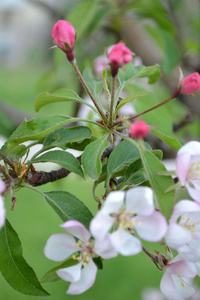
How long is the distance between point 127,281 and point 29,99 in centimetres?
558

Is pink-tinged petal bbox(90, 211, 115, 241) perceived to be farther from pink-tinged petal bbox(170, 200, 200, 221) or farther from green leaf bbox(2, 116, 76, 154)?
green leaf bbox(2, 116, 76, 154)

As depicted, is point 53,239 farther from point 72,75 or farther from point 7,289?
point 7,289

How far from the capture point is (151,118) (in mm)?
1359

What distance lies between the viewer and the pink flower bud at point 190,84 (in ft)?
2.71

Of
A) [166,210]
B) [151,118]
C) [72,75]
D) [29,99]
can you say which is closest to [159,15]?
[72,75]

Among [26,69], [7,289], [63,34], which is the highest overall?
[63,34]

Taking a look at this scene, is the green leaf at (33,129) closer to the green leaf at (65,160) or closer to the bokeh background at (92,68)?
the green leaf at (65,160)

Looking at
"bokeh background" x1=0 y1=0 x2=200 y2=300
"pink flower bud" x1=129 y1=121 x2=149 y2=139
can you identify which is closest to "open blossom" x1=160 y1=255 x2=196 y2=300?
"pink flower bud" x1=129 y1=121 x2=149 y2=139

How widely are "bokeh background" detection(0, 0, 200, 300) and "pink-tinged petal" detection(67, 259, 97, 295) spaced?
64 cm

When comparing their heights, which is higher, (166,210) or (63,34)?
(63,34)

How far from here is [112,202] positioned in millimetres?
697

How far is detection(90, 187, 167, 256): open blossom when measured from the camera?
26.9 inches

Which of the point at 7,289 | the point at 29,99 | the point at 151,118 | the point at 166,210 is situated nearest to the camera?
the point at 166,210

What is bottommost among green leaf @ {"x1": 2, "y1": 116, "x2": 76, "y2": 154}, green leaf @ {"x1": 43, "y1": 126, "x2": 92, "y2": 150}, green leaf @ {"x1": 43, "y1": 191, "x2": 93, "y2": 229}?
green leaf @ {"x1": 43, "y1": 191, "x2": 93, "y2": 229}
